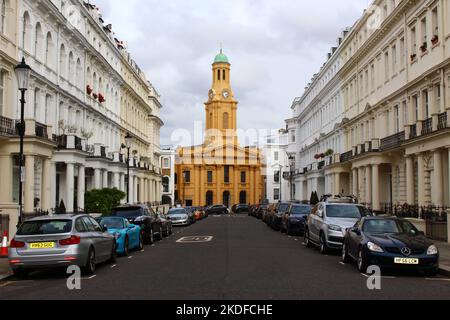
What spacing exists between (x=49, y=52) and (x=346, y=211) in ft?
71.0

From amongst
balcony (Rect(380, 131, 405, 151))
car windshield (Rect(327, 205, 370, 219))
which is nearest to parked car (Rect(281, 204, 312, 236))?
balcony (Rect(380, 131, 405, 151))

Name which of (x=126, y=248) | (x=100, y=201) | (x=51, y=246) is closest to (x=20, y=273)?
(x=51, y=246)

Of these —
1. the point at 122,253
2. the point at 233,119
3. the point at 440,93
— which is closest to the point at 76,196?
the point at 122,253

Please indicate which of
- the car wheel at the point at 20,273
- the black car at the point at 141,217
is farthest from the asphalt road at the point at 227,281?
the black car at the point at 141,217

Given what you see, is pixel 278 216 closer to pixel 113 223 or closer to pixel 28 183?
pixel 28 183

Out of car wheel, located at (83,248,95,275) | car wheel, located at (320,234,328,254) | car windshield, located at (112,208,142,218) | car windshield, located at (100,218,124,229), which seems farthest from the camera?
car windshield, located at (112,208,142,218)

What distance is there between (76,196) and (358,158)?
20.4 meters

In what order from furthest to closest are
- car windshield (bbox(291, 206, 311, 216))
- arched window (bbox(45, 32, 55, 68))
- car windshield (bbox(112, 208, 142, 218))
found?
arched window (bbox(45, 32, 55, 68))
car windshield (bbox(291, 206, 311, 216))
car windshield (bbox(112, 208, 142, 218))

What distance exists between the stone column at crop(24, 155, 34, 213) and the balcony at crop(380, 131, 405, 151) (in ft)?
63.7

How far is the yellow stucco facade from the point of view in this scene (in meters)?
118

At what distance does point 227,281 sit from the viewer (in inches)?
501

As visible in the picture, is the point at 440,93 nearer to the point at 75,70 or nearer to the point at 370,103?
the point at 370,103

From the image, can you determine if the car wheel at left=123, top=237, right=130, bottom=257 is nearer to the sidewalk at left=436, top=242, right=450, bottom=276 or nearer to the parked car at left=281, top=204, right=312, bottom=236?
the sidewalk at left=436, top=242, right=450, bottom=276

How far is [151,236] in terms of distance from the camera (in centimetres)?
2506
